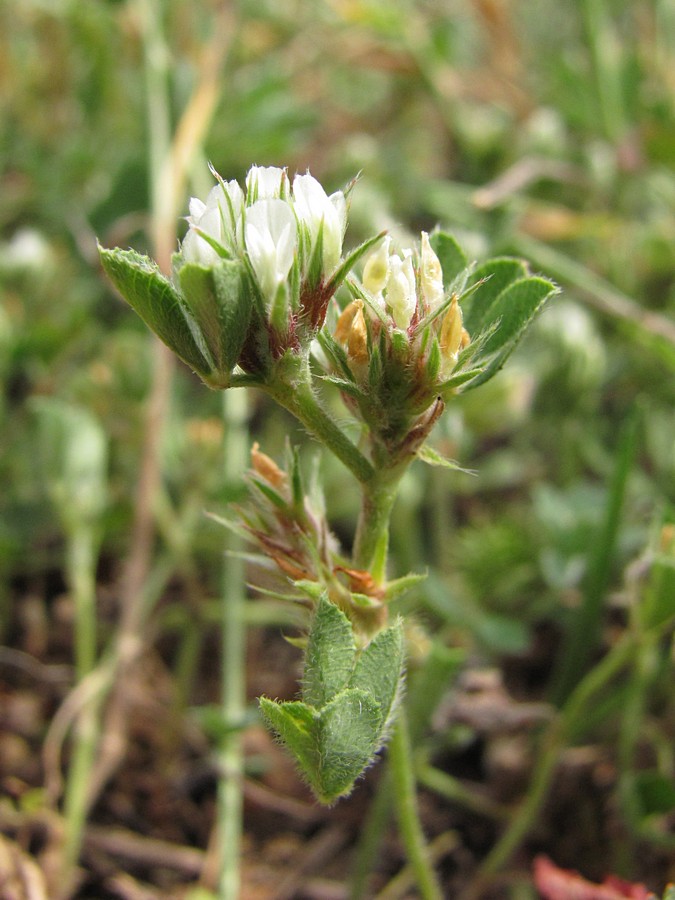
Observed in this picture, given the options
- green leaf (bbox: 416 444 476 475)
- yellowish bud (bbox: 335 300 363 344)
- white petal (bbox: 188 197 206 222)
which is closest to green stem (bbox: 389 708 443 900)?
green leaf (bbox: 416 444 476 475)

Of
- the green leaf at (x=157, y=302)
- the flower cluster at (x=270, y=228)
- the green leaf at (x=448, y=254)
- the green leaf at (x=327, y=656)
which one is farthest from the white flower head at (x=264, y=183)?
the green leaf at (x=327, y=656)

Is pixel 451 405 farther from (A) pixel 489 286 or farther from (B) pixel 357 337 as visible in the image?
(B) pixel 357 337

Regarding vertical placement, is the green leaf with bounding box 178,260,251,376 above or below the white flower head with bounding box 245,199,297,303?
below

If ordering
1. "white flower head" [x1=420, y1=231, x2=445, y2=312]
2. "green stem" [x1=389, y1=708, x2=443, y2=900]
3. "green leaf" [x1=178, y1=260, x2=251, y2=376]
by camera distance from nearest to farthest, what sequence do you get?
"green leaf" [x1=178, y1=260, x2=251, y2=376] < "white flower head" [x1=420, y1=231, x2=445, y2=312] < "green stem" [x1=389, y1=708, x2=443, y2=900]

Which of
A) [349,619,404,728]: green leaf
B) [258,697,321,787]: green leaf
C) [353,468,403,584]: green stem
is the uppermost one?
[353,468,403,584]: green stem

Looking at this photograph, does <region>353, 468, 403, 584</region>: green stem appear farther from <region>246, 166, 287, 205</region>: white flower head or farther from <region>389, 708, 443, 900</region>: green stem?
<region>246, 166, 287, 205</region>: white flower head

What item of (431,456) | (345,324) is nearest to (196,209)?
(345,324)

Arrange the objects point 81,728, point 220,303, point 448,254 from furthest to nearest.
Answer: point 81,728 < point 448,254 < point 220,303

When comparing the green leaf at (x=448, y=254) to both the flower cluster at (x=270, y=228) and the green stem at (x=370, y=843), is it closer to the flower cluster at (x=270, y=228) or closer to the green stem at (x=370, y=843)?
the flower cluster at (x=270, y=228)
